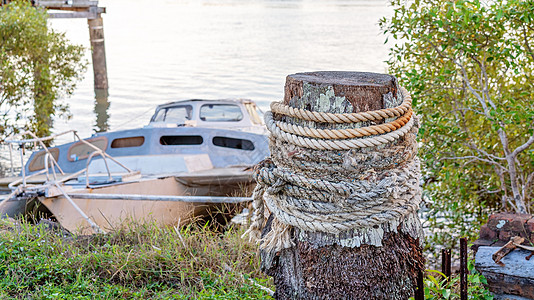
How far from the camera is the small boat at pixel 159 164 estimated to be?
7620mm

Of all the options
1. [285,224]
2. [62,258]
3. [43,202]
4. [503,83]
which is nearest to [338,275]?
[285,224]

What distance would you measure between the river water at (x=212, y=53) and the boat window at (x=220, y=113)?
6.77ft

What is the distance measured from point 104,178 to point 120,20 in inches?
1724

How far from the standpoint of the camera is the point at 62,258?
389 cm

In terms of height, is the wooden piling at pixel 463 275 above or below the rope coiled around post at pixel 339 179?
below

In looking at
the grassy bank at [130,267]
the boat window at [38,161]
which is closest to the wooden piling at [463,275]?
the grassy bank at [130,267]

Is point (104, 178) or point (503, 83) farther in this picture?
point (104, 178)

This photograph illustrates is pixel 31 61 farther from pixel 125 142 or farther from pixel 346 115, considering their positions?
pixel 346 115

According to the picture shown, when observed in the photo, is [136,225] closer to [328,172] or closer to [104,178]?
[328,172]

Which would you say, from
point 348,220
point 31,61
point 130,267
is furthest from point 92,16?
point 348,220

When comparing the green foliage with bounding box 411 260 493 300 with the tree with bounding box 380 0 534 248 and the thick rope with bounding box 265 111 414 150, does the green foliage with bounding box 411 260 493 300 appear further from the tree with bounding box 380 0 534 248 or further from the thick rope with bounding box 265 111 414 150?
the tree with bounding box 380 0 534 248

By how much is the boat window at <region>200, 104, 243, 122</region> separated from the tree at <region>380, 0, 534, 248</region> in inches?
210

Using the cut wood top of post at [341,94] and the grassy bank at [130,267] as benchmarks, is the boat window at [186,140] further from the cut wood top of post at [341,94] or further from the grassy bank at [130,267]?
the cut wood top of post at [341,94]

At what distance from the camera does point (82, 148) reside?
10977 mm
